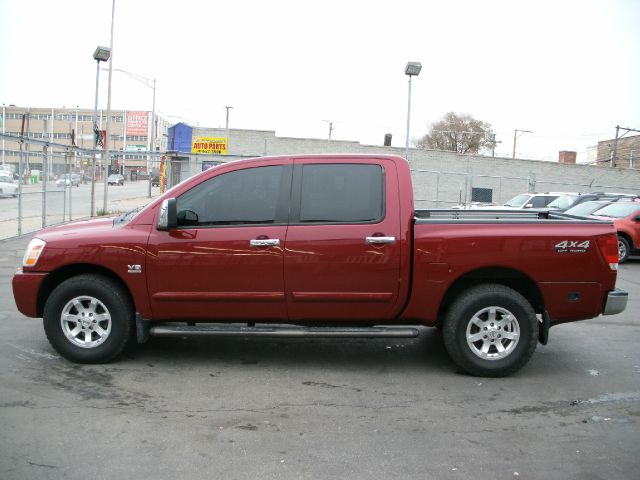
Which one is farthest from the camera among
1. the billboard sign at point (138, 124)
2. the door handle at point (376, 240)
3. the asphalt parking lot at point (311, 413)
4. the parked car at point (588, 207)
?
the billboard sign at point (138, 124)

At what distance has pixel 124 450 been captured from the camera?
3.74 meters

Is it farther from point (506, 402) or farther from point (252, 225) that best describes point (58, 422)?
point (506, 402)

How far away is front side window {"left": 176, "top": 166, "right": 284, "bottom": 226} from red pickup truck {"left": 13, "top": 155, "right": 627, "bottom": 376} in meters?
0.01

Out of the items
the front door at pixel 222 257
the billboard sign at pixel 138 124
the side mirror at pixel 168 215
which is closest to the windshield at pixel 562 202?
the front door at pixel 222 257

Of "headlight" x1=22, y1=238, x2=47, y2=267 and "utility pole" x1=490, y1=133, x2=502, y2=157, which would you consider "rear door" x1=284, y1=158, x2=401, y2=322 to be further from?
"utility pole" x1=490, y1=133, x2=502, y2=157

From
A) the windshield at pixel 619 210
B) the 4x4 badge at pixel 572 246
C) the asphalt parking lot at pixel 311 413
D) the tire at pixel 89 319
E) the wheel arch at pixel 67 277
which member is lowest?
the asphalt parking lot at pixel 311 413

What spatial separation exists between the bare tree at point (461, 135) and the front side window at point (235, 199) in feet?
221

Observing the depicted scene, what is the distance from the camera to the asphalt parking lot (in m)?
3.60

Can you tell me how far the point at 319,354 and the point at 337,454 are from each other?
7.28 feet

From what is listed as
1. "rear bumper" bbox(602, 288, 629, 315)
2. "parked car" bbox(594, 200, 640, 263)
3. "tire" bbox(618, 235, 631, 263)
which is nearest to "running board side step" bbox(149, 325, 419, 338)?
"rear bumper" bbox(602, 288, 629, 315)

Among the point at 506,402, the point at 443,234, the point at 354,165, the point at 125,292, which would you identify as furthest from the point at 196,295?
the point at 506,402

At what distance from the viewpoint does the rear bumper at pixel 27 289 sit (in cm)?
532

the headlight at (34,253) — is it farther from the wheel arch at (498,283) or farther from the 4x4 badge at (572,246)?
the 4x4 badge at (572,246)

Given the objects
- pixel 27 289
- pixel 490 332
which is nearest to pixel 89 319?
pixel 27 289
